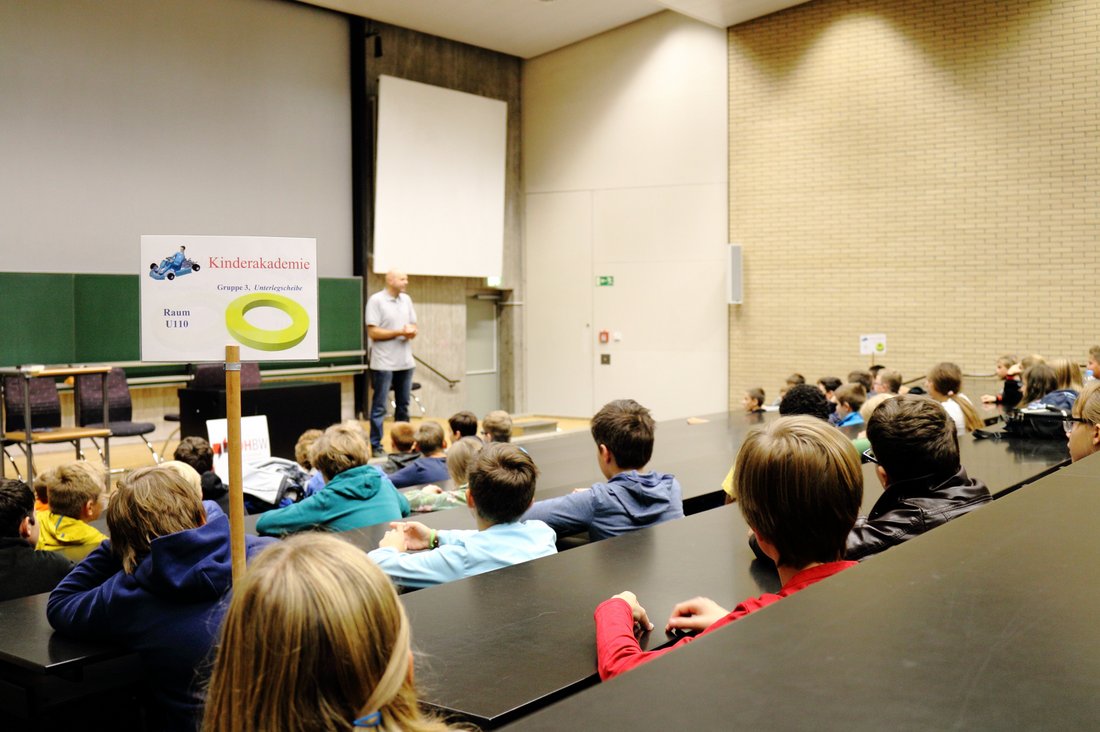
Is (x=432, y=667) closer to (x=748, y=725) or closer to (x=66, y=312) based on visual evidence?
(x=748, y=725)

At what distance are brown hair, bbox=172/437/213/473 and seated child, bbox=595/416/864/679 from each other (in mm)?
3634

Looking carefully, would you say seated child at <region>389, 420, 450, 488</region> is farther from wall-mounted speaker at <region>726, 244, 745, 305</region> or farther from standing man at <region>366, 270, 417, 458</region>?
wall-mounted speaker at <region>726, 244, 745, 305</region>

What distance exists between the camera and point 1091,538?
1.91m

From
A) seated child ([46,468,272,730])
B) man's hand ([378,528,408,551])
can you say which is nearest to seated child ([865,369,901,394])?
man's hand ([378,528,408,551])

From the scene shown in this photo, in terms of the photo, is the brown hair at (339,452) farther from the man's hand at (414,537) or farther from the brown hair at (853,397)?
the brown hair at (853,397)

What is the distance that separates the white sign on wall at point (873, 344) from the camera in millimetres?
11031

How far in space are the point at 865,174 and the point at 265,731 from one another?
11574mm

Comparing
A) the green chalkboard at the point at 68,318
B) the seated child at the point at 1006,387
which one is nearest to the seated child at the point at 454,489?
the green chalkboard at the point at 68,318

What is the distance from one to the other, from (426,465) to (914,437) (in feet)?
10.2

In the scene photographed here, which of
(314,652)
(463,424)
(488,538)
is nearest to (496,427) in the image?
(463,424)

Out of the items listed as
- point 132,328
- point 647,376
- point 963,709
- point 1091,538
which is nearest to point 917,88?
point 647,376

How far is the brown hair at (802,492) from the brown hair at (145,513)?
1.37 m

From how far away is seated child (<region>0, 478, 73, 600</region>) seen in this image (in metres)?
3.00

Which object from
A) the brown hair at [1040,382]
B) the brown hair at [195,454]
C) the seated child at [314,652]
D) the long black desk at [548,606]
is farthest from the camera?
the brown hair at [1040,382]
